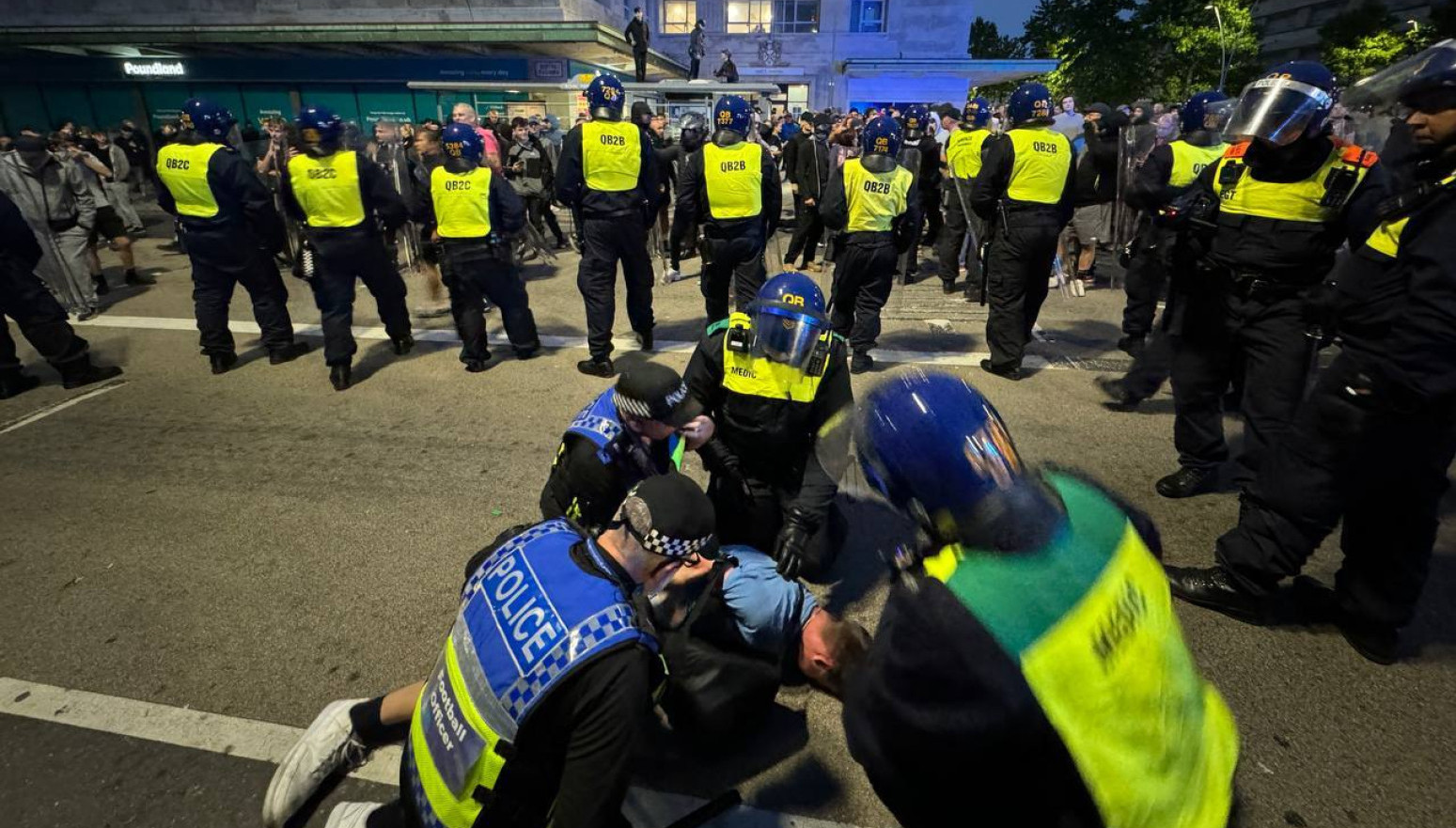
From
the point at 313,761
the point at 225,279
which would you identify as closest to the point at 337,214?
the point at 225,279

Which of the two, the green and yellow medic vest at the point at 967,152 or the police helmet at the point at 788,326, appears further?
the green and yellow medic vest at the point at 967,152

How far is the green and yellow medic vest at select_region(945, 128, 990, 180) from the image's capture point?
8.18 m

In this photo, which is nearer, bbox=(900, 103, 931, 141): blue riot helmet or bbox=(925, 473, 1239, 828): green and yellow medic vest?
bbox=(925, 473, 1239, 828): green and yellow medic vest

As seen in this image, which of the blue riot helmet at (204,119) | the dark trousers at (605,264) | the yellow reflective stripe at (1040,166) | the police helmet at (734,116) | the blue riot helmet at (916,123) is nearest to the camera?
the yellow reflective stripe at (1040,166)

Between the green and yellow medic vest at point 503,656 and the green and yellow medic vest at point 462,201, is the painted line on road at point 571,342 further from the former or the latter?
the green and yellow medic vest at point 503,656

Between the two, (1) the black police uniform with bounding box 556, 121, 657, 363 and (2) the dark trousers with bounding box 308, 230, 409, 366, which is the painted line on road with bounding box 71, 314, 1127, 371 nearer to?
(1) the black police uniform with bounding box 556, 121, 657, 363

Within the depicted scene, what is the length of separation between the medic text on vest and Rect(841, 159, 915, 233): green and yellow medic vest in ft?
16.0

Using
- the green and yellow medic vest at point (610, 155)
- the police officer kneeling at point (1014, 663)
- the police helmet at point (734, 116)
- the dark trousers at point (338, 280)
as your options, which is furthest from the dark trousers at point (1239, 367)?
the dark trousers at point (338, 280)

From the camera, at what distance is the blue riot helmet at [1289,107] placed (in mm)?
2947

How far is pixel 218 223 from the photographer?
566 cm

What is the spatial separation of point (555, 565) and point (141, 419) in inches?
206

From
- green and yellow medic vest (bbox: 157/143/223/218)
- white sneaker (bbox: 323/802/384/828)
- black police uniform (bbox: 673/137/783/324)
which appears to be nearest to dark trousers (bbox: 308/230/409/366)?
green and yellow medic vest (bbox: 157/143/223/218)

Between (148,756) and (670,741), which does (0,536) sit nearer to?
(148,756)

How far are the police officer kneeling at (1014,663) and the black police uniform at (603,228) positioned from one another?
478cm
